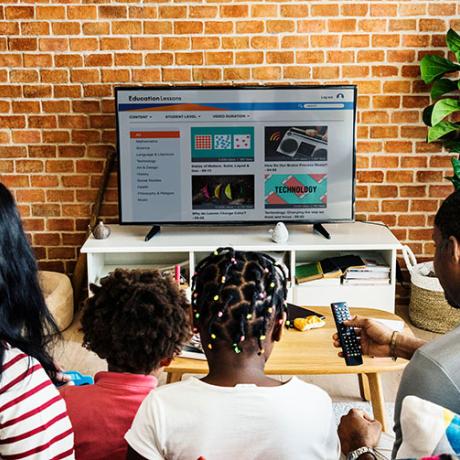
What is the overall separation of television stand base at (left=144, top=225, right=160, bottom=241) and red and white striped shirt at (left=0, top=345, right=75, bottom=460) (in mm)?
2589

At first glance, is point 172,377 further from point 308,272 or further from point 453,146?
point 453,146

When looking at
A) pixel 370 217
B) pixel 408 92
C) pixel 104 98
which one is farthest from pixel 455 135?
pixel 104 98

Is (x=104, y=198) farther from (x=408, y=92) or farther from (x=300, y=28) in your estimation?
(x=408, y=92)

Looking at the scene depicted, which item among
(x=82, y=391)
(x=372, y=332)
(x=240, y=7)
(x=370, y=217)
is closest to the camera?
(x=82, y=391)

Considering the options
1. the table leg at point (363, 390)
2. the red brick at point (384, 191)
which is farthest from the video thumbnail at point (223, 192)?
the table leg at point (363, 390)

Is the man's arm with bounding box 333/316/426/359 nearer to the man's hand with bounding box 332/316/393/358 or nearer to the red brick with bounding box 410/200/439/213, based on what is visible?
the man's hand with bounding box 332/316/393/358

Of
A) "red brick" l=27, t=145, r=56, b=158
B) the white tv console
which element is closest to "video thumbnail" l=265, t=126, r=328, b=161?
the white tv console

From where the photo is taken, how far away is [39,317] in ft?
5.12

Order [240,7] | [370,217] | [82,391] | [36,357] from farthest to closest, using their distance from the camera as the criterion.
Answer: [370,217], [240,7], [82,391], [36,357]

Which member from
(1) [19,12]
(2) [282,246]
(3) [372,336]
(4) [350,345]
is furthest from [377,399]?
(1) [19,12]

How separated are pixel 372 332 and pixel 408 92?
2.15 m

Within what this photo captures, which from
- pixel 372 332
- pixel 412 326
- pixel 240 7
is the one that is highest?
pixel 240 7

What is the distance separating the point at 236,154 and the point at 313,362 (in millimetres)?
1591

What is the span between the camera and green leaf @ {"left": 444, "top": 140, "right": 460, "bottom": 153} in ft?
12.9
